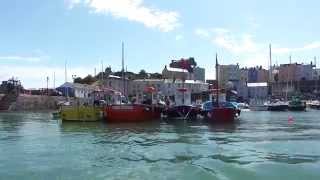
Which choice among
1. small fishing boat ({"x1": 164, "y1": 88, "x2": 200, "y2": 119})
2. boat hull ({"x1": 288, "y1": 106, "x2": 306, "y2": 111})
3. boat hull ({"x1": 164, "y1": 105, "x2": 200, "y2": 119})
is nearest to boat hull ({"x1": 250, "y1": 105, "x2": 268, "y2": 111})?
boat hull ({"x1": 288, "y1": 106, "x2": 306, "y2": 111})

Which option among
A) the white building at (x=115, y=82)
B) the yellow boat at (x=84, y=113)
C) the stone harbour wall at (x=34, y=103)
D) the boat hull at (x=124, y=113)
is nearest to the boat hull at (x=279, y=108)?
the white building at (x=115, y=82)

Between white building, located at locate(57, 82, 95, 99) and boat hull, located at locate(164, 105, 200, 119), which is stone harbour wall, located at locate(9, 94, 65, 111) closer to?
white building, located at locate(57, 82, 95, 99)

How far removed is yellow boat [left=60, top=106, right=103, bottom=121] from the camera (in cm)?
6531

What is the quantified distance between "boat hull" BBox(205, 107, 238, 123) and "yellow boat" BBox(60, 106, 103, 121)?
1299 centimetres

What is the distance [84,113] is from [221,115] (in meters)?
16.1

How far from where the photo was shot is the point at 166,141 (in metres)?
38.4

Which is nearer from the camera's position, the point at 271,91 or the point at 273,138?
the point at 273,138

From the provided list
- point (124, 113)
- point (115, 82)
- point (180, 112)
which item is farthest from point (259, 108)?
point (124, 113)

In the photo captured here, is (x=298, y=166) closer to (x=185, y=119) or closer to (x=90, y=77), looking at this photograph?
(x=185, y=119)

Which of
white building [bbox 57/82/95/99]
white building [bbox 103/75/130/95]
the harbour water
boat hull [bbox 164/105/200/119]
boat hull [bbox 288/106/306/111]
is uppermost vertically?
white building [bbox 103/75/130/95]

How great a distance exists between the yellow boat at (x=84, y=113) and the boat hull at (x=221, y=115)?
511 inches

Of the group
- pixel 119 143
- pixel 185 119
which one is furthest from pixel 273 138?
pixel 185 119

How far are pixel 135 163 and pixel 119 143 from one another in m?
10.7

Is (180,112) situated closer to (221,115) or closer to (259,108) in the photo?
(221,115)
